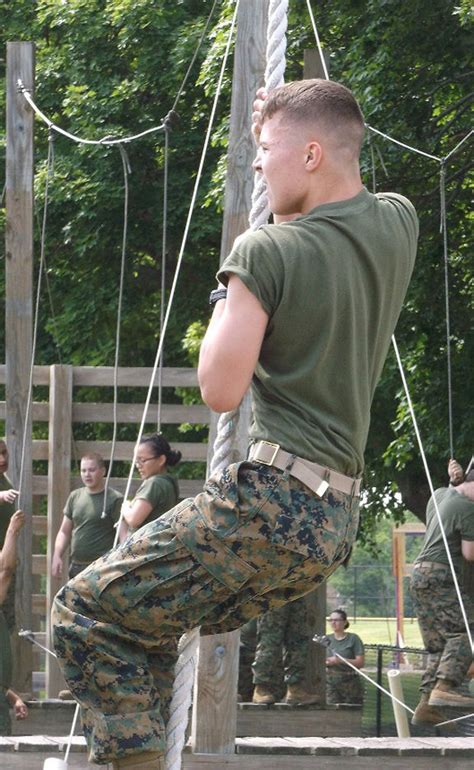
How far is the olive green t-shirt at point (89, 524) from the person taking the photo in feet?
34.0

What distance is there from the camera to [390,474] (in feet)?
52.4

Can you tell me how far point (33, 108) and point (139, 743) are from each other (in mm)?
7889

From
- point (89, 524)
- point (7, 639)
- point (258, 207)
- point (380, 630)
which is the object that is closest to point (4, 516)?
point (89, 524)

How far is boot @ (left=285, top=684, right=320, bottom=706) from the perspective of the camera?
986 cm

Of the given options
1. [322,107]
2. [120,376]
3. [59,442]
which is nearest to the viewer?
[322,107]

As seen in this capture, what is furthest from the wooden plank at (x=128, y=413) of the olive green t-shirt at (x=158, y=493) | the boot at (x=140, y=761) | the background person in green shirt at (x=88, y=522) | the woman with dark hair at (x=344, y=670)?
the boot at (x=140, y=761)

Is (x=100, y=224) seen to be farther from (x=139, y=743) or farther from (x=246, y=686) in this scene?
(x=139, y=743)

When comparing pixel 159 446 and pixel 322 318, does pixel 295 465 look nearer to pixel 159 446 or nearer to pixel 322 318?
pixel 322 318

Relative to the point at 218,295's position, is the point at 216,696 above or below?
below

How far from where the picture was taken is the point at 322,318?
3.10 m

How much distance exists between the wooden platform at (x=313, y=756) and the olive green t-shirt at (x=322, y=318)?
10.6ft

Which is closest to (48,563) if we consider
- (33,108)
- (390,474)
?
(33,108)

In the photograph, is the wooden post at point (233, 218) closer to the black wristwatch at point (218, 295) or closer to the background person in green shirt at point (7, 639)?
the background person in green shirt at point (7, 639)

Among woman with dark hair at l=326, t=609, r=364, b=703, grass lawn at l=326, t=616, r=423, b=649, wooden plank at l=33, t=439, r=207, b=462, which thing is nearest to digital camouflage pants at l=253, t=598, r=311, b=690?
wooden plank at l=33, t=439, r=207, b=462
